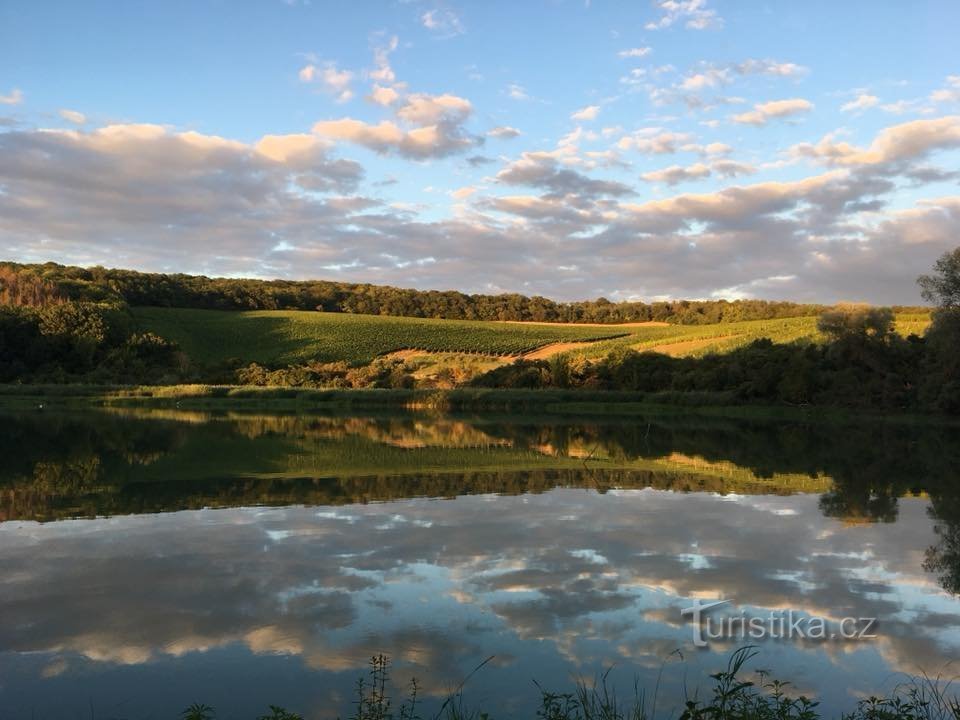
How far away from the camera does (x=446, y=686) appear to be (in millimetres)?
5277

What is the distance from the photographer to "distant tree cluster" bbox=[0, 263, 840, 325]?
310 feet

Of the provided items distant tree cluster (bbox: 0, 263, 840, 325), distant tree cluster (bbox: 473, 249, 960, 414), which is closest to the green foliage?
distant tree cluster (bbox: 473, 249, 960, 414)

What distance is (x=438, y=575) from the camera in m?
8.23

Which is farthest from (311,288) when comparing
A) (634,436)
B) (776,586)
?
(776,586)

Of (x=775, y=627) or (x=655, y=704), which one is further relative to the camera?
(x=775, y=627)

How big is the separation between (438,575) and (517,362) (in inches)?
1850

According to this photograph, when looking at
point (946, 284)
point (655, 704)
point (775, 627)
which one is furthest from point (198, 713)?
point (946, 284)

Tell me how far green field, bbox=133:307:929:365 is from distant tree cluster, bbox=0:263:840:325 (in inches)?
306

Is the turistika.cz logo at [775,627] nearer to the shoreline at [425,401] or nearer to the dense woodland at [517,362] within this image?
the dense woodland at [517,362]

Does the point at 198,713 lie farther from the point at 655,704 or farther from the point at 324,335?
the point at 324,335

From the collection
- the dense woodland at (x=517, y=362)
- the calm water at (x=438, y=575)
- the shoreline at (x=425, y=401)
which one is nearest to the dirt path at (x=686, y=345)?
the dense woodland at (x=517, y=362)

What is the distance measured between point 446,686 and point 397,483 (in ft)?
34.0

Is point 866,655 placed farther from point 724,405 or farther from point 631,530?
point 724,405

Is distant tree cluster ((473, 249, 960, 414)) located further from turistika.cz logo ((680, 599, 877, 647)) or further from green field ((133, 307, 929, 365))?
turistika.cz logo ((680, 599, 877, 647))
